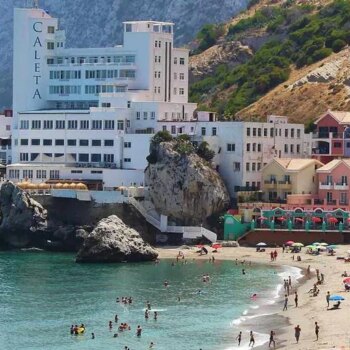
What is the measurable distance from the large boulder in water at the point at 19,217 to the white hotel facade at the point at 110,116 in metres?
7.57

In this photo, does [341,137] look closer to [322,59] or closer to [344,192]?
[344,192]

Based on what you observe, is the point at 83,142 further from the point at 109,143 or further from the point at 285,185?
the point at 285,185

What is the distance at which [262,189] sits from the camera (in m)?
142

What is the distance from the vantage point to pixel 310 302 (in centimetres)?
10288

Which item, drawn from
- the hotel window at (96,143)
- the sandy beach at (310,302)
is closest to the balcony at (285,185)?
the sandy beach at (310,302)

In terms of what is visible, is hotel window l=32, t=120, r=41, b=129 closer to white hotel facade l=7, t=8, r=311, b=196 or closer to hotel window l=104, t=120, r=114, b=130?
white hotel facade l=7, t=8, r=311, b=196

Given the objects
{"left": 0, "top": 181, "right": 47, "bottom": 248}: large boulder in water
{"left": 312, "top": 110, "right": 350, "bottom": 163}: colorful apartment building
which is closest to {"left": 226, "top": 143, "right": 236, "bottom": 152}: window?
{"left": 312, "top": 110, "right": 350, "bottom": 163}: colorful apartment building

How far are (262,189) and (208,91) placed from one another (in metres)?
58.4

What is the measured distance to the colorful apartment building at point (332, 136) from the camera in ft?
489

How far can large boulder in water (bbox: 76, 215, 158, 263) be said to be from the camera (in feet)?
411

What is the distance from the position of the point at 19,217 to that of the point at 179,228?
14.9 m

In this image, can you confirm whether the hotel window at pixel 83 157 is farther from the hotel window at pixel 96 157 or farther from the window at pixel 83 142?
the window at pixel 83 142

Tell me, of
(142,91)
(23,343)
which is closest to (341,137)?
(142,91)

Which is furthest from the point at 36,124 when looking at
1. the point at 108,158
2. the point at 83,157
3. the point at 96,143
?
the point at 108,158
